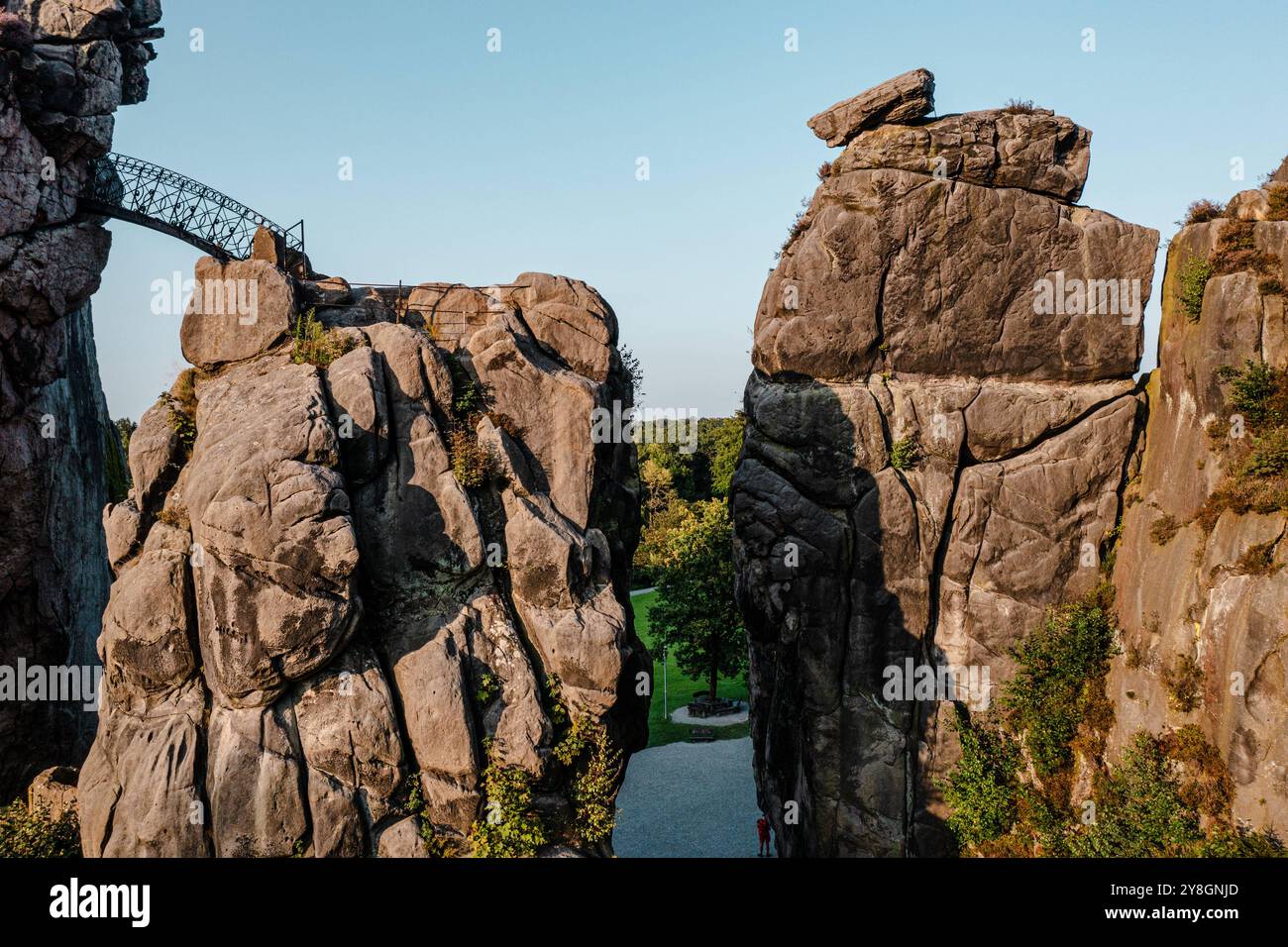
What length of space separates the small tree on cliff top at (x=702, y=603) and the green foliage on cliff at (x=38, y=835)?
26.6 m

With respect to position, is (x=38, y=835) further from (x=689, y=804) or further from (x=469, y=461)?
(x=689, y=804)

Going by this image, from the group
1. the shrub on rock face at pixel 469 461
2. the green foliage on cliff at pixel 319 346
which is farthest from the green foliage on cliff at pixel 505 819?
the green foliage on cliff at pixel 319 346

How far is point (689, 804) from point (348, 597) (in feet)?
65.9

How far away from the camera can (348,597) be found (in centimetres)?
1648

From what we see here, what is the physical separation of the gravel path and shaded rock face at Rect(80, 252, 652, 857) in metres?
11.6

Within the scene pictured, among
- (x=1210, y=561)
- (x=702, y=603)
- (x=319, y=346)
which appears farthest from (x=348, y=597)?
(x=702, y=603)

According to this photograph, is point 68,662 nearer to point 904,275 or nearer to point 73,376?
point 73,376

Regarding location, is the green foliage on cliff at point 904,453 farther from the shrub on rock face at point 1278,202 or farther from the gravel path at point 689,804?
the gravel path at point 689,804

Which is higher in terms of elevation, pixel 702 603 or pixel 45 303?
pixel 45 303

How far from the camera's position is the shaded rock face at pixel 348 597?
1598cm

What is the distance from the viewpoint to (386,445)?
1817 cm

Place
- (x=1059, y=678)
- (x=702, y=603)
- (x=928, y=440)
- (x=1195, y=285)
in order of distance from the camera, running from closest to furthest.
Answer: (x=1195, y=285) < (x=1059, y=678) < (x=928, y=440) < (x=702, y=603)

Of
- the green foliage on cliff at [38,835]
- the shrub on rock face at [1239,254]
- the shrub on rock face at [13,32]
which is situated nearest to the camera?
the green foliage on cliff at [38,835]

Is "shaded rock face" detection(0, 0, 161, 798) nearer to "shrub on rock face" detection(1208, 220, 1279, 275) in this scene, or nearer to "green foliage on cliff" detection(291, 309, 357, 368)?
"green foliage on cliff" detection(291, 309, 357, 368)
